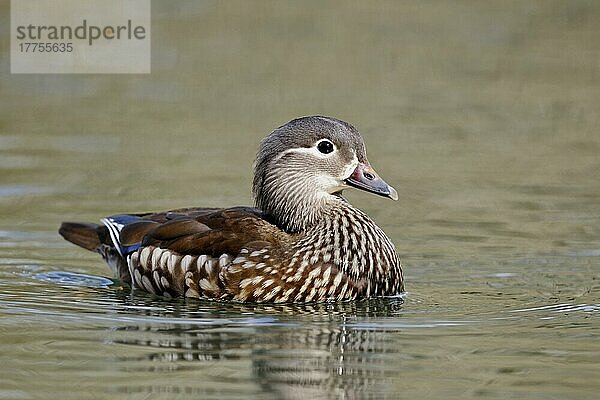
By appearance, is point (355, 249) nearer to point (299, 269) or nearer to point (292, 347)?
point (299, 269)

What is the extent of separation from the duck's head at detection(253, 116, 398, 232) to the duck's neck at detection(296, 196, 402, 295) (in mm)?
124

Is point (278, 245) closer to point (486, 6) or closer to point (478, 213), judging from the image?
point (478, 213)

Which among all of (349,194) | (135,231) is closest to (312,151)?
(135,231)

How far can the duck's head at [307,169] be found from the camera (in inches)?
416

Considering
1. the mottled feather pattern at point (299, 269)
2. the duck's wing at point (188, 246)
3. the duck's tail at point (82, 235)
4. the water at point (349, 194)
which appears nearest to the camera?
the water at point (349, 194)

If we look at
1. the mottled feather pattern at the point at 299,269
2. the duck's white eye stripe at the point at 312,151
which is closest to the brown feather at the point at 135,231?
the mottled feather pattern at the point at 299,269

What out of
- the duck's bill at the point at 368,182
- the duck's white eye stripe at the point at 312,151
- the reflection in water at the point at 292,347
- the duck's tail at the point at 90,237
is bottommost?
the reflection in water at the point at 292,347

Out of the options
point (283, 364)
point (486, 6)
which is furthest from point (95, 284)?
point (486, 6)

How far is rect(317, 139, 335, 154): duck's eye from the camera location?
10.6 meters

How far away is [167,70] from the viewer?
19.4m

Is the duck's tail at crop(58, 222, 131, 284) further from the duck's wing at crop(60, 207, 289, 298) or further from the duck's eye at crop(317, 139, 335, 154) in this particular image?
the duck's eye at crop(317, 139, 335, 154)

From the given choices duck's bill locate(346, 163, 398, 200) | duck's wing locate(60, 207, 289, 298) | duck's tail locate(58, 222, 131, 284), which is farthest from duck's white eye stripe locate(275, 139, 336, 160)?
duck's tail locate(58, 222, 131, 284)

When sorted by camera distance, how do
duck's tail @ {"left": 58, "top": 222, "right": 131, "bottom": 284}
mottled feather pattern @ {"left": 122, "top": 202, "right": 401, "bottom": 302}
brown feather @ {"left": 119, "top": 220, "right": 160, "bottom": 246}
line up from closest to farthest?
mottled feather pattern @ {"left": 122, "top": 202, "right": 401, "bottom": 302}
brown feather @ {"left": 119, "top": 220, "right": 160, "bottom": 246}
duck's tail @ {"left": 58, "top": 222, "right": 131, "bottom": 284}

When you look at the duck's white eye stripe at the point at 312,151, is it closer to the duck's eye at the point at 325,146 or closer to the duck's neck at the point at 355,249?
the duck's eye at the point at 325,146
